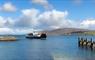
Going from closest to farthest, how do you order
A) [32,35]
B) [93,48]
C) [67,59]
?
1. [67,59]
2. [93,48]
3. [32,35]

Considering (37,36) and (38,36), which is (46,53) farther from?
(37,36)

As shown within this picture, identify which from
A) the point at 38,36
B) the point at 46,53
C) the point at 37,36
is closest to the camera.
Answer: the point at 46,53

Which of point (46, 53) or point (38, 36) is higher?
point (38, 36)

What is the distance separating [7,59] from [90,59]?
15765 millimetres

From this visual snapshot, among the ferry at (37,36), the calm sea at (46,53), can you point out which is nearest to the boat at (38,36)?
the ferry at (37,36)

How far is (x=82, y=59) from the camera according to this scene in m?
43.5

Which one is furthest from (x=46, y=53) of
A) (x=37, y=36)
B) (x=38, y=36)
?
(x=37, y=36)

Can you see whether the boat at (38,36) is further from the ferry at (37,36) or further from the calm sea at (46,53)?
the calm sea at (46,53)

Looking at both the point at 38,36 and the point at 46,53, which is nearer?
the point at 46,53

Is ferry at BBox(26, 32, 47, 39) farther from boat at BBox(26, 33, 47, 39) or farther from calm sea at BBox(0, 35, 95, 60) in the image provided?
calm sea at BBox(0, 35, 95, 60)

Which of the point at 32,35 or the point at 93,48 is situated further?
the point at 32,35

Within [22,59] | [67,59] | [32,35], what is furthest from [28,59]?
[32,35]

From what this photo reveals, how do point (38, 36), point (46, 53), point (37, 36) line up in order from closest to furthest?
point (46, 53) → point (38, 36) → point (37, 36)

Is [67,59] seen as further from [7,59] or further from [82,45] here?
[82,45]
